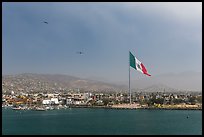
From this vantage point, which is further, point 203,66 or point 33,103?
point 33,103

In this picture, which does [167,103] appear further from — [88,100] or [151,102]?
[88,100]

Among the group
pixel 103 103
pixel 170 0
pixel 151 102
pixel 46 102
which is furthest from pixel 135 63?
pixel 46 102

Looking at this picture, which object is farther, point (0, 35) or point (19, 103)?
point (19, 103)

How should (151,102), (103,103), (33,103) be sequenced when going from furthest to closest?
(33,103) → (103,103) → (151,102)

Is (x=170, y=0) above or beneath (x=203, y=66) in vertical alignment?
above

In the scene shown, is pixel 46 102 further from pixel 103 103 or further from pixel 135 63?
pixel 135 63

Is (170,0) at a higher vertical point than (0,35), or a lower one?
higher

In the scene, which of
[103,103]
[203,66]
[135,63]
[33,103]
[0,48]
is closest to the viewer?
[203,66]

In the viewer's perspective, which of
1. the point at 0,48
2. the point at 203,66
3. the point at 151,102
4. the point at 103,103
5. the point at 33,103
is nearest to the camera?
the point at 203,66

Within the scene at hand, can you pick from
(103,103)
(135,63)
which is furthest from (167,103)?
(135,63)
